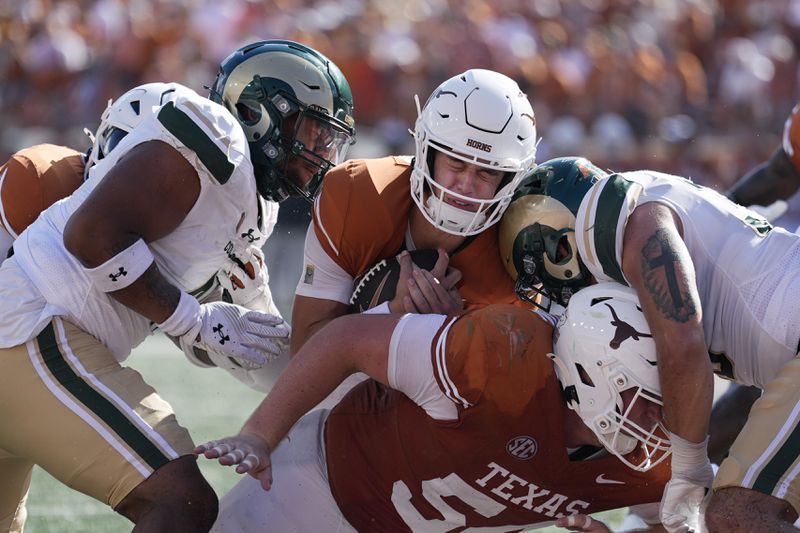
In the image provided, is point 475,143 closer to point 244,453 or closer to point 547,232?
point 547,232

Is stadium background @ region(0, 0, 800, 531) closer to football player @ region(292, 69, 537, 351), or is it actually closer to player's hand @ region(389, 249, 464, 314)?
football player @ region(292, 69, 537, 351)

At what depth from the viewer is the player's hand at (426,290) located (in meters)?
3.34

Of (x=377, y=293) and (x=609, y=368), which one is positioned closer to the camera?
(x=609, y=368)

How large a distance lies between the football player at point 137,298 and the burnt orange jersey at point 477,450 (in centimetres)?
44

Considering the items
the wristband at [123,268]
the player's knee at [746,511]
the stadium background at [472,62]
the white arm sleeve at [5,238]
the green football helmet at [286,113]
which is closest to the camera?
the player's knee at [746,511]

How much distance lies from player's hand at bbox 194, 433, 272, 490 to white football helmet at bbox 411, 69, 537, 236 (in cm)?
107

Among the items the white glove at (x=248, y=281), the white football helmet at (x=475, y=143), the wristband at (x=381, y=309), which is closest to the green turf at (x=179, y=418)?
the white glove at (x=248, y=281)

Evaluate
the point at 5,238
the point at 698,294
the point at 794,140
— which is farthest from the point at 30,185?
the point at 794,140

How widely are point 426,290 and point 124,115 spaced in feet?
4.76

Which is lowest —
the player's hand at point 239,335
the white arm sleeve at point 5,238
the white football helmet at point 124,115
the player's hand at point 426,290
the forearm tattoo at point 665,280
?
the white arm sleeve at point 5,238

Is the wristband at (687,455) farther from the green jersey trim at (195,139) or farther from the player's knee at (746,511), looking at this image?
the green jersey trim at (195,139)

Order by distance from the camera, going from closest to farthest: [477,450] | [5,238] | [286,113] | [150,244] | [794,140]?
[477,450], [150,244], [286,113], [5,238], [794,140]

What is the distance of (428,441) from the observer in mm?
3082

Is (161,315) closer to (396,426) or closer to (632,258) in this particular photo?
(396,426)
